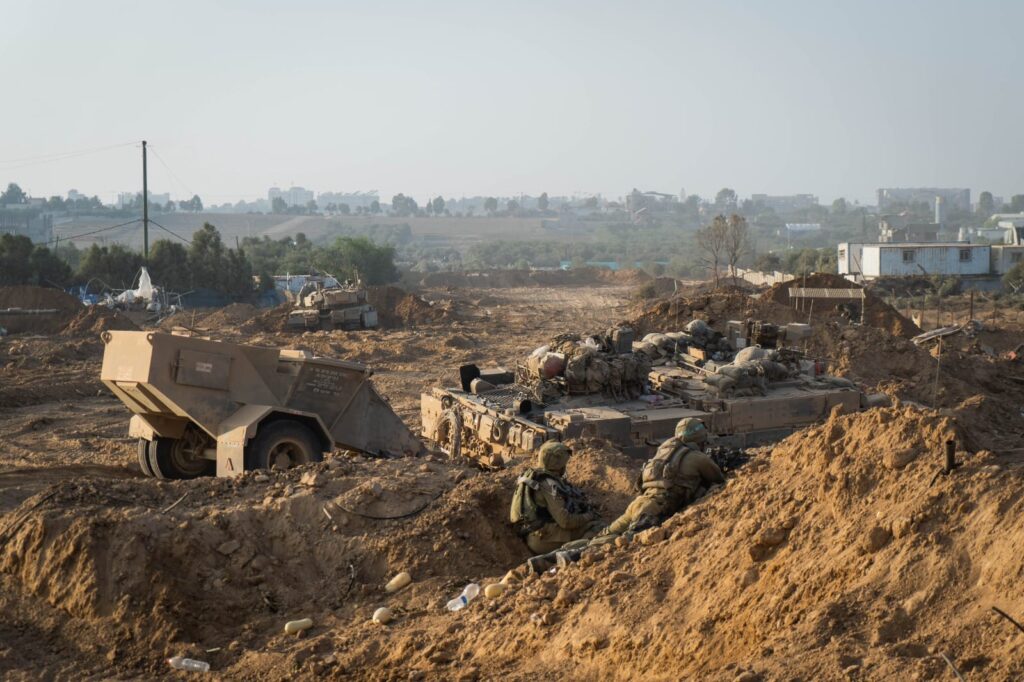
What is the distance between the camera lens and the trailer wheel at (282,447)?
41.3 feet

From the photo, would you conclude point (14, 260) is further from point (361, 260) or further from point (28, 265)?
point (361, 260)

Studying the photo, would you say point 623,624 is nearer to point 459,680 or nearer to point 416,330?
point 459,680

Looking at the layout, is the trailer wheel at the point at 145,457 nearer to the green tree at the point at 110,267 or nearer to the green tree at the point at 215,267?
the green tree at the point at 110,267

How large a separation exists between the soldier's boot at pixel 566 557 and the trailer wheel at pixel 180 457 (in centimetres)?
668

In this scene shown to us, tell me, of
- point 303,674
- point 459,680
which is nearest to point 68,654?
point 303,674

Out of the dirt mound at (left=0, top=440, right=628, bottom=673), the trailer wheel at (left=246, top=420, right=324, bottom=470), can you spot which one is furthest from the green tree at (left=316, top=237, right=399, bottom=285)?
the dirt mound at (left=0, top=440, right=628, bottom=673)

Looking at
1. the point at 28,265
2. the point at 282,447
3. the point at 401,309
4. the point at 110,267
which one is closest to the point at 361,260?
the point at 110,267

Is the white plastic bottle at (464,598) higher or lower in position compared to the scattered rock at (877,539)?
lower

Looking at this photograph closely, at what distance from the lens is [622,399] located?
14.0 m

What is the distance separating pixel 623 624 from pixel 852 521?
1.45 m

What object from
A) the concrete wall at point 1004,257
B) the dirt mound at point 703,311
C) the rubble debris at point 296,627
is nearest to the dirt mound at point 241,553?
the rubble debris at point 296,627

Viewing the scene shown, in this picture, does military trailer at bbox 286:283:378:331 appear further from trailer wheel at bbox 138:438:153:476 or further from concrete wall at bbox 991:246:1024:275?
concrete wall at bbox 991:246:1024:275

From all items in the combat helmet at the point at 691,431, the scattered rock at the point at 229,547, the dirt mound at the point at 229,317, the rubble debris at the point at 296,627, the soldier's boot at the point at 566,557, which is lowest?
the rubble debris at the point at 296,627

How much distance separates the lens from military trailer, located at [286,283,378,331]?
35.6m
